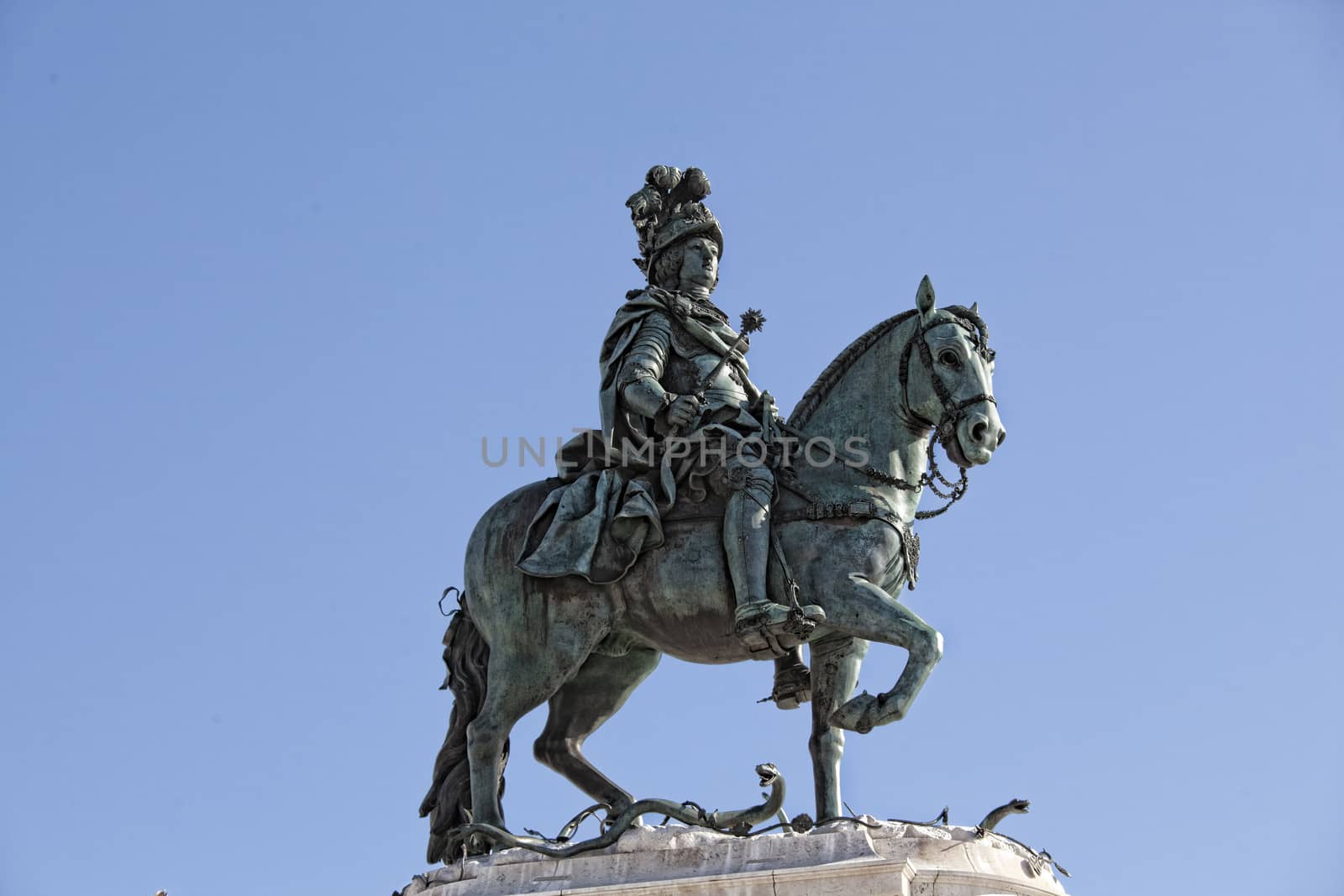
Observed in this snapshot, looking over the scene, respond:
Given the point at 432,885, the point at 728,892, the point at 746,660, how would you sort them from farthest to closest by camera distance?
the point at 746,660
the point at 432,885
the point at 728,892

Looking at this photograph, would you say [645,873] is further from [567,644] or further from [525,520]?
[525,520]

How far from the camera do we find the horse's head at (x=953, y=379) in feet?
51.2

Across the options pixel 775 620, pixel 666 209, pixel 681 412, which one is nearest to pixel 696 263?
pixel 666 209

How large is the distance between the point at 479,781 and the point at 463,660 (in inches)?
47.1

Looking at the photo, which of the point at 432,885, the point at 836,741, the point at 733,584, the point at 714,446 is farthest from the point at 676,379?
the point at 432,885

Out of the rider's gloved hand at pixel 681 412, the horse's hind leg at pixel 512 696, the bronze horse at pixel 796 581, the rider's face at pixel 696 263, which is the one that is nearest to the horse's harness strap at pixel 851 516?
the bronze horse at pixel 796 581

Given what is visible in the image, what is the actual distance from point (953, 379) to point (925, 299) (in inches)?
28.6

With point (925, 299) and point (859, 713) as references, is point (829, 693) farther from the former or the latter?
point (925, 299)

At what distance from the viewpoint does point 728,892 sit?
14023mm

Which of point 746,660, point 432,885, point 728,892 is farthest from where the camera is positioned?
point 746,660

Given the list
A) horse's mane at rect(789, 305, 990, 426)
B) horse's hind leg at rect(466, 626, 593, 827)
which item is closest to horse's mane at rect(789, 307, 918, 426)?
horse's mane at rect(789, 305, 990, 426)

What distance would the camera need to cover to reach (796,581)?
605 inches

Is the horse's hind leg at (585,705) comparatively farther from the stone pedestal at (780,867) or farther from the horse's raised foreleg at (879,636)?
the horse's raised foreleg at (879,636)

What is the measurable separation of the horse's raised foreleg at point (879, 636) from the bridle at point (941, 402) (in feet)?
2.99
